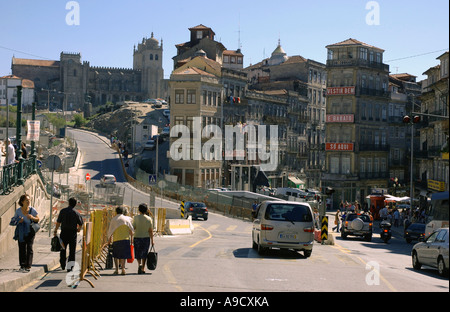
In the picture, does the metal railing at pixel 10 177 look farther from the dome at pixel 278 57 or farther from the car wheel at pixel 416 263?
the dome at pixel 278 57

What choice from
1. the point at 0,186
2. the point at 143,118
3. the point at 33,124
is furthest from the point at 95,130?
the point at 0,186

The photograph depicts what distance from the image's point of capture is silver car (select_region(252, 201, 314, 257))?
20234mm

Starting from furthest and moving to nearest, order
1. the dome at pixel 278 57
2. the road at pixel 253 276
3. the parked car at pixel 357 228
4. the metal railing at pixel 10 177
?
the dome at pixel 278 57 < the parked car at pixel 357 228 < the metal railing at pixel 10 177 < the road at pixel 253 276

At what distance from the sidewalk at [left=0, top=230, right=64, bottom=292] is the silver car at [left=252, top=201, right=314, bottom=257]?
6.28m

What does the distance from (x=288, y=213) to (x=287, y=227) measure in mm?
449

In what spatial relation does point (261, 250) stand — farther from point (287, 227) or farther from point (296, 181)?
point (296, 181)

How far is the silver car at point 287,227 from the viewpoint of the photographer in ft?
66.4

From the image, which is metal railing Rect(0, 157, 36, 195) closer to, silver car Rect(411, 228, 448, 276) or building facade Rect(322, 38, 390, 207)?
silver car Rect(411, 228, 448, 276)

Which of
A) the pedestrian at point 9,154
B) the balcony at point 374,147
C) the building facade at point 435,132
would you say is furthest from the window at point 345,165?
the pedestrian at point 9,154

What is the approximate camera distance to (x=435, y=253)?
1761cm

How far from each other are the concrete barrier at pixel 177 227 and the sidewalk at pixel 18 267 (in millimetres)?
11908

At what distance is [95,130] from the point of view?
141 m

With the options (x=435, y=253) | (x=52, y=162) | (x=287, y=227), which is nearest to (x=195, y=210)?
(x=52, y=162)

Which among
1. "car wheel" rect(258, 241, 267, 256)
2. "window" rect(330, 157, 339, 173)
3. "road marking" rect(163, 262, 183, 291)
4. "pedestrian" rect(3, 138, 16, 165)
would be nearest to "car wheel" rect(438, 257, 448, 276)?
"car wheel" rect(258, 241, 267, 256)
